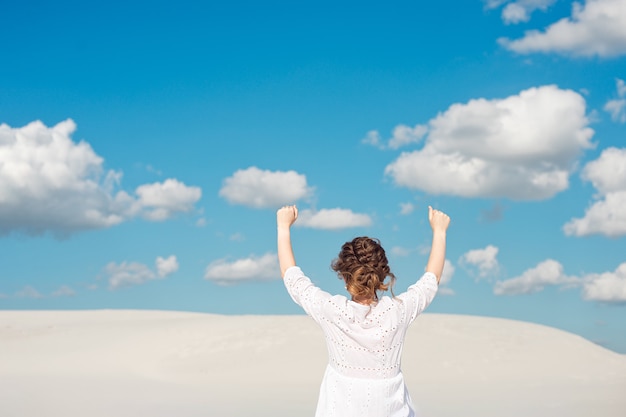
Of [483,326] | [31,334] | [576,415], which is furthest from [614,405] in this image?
[31,334]

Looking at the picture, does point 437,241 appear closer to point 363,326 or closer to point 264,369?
point 363,326

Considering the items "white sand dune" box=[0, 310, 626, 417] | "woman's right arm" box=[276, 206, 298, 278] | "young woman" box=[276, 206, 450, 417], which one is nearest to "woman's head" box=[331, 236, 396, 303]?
"young woman" box=[276, 206, 450, 417]

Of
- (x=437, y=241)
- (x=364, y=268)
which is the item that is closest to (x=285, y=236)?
(x=364, y=268)

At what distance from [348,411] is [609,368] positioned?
15.4m

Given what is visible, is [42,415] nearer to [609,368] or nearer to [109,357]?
[109,357]

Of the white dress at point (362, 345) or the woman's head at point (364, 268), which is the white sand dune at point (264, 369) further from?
the woman's head at point (364, 268)

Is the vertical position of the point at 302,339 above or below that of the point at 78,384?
above

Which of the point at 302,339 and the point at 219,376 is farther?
the point at 302,339

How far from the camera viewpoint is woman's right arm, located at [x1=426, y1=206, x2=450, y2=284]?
3.31 meters

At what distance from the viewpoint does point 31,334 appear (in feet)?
74.0

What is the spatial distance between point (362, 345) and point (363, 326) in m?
0.08

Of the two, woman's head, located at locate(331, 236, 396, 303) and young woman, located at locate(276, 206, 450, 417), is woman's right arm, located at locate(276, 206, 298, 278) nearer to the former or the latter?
young woman, located at locate(276, 206, 450, 417)

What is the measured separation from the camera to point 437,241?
3414 mm

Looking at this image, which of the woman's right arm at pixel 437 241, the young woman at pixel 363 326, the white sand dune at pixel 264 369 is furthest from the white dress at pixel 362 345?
the white sand dune at pixel 264 369
